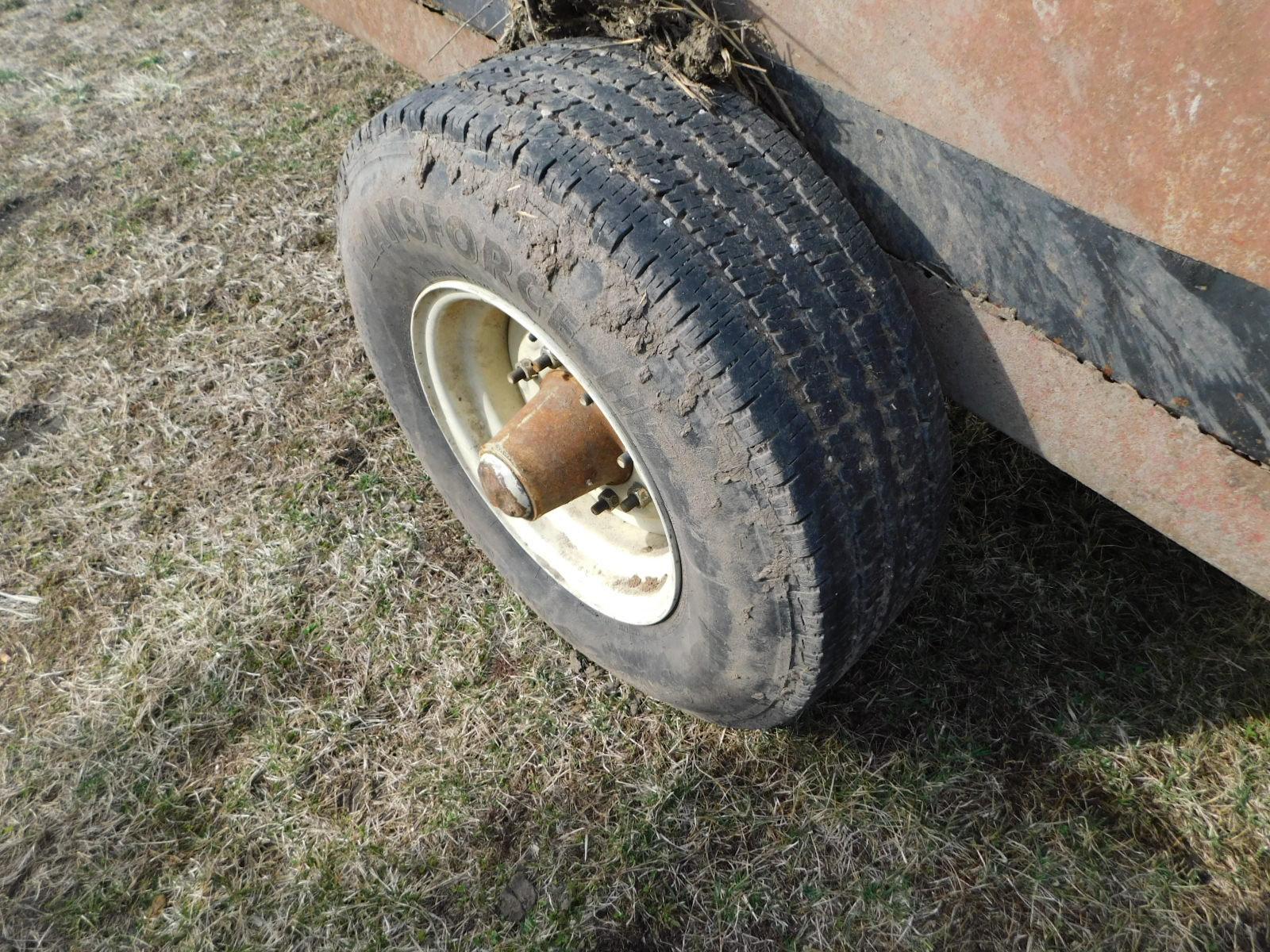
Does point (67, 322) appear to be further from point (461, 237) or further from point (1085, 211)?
point (1085, 211)

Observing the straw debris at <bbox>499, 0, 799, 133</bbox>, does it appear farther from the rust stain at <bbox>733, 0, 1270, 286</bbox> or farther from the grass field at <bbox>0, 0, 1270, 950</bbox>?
the grass field at <bbox>0, 0, 1270, 950</bbox>

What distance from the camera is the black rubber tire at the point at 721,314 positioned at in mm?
1223

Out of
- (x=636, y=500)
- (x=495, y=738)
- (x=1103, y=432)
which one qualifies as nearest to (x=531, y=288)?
(x=636, y=500)

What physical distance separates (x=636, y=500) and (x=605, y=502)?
2.8 inches

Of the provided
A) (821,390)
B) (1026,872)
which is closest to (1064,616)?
(1026,872)

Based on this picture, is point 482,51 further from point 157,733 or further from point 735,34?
point 157,733

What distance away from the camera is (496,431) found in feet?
6.72

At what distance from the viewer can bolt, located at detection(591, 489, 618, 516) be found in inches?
71.7

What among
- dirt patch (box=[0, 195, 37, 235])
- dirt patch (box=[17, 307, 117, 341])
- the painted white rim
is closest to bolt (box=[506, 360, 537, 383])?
the painted white rim

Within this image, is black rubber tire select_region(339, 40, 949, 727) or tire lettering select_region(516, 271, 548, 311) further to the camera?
tire lettering select_region(516, 271, 548, 311)

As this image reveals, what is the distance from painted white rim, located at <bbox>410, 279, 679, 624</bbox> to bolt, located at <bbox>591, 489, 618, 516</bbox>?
0.03 metres

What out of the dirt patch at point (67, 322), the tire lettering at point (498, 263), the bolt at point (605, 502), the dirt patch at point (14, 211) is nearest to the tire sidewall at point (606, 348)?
the tire lettering at point (498, 263)

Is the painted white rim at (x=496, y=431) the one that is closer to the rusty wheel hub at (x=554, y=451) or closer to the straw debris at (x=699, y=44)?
the rusty wheel hub at (x=554, y=451)

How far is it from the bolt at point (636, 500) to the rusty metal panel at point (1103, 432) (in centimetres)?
67
